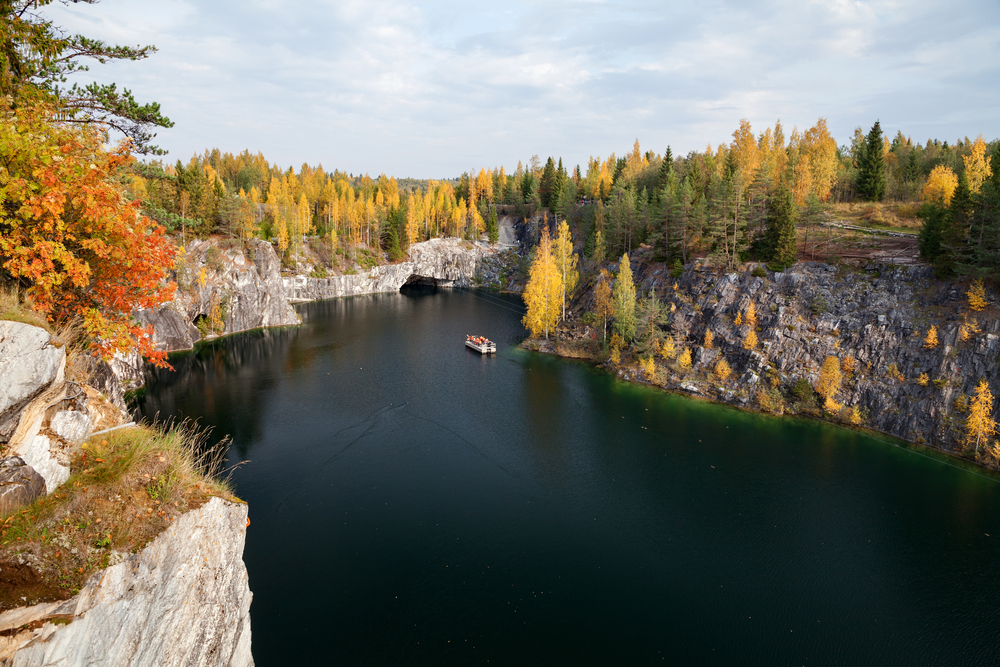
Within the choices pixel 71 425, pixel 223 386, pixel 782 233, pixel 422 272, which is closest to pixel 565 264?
pixel 782 233

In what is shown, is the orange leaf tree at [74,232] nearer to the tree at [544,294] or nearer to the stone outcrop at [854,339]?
the stone outcrop at [854,339]

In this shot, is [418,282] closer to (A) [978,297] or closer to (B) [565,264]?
(B) [565,264]

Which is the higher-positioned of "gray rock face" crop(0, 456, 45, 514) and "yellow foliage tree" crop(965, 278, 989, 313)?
"yellow foliage tree" crop(965, 278, 989, 313)

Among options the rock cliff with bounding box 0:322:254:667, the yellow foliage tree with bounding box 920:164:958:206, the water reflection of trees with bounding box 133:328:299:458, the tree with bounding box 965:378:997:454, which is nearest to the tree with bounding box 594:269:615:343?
the tree with bounding box 965:378:997:454

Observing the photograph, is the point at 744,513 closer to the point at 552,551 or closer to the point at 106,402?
the point at 552,551

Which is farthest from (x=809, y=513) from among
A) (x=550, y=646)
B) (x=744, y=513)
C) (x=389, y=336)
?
(x=389, y=336)

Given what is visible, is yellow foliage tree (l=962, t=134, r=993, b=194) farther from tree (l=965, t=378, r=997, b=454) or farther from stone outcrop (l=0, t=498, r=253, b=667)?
stone outcrop (l=0, t=498, r=253, b=667)
